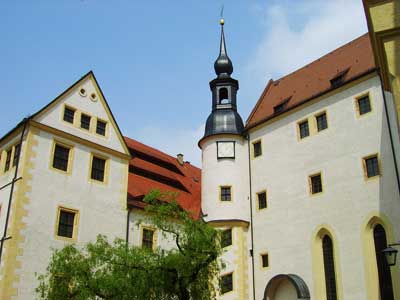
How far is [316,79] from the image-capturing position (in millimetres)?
26812

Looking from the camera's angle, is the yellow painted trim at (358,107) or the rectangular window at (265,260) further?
the rectangular window at (265,260)

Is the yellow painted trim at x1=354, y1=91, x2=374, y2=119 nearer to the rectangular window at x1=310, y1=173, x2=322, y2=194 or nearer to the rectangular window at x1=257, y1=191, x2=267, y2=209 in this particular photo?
the rectangular window at x1=310, y1=173, x2=322, y2=194

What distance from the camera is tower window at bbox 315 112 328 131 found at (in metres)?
24.0

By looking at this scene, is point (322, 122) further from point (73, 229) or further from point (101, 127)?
point (73, 229)

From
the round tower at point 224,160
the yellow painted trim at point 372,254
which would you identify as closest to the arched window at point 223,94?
the round tower at point 224,160

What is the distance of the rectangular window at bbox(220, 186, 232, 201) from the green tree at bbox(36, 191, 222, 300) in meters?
10.0

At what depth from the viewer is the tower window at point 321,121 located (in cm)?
2403

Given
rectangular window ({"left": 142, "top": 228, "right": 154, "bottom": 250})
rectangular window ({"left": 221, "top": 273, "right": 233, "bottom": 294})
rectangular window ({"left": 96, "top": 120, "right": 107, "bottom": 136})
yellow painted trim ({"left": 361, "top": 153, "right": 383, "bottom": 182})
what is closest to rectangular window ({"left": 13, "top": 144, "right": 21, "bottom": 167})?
rectangular window ({"left": 96, "top": 120, "right": 107, "bottom": 136})

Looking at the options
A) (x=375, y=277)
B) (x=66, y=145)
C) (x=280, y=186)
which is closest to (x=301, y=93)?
A: (x=280, y=186)

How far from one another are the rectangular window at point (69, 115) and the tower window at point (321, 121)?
12.0 metres

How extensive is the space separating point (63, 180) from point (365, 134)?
44.8 ft

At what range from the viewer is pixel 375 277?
20016 millimetres

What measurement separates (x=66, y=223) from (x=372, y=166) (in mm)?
13595

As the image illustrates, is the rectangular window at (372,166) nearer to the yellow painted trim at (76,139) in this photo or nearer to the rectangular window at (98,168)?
the yellow painted trim at (76,139)
